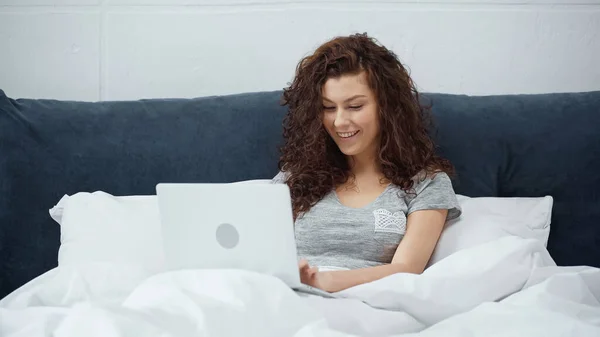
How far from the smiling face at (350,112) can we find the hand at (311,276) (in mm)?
453

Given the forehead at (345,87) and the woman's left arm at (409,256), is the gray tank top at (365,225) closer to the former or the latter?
the woman's left arm at (409,256)

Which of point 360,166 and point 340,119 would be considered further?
point 360,166

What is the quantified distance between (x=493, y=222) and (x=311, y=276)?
61 centimetres

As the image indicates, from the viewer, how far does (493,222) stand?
233 cm

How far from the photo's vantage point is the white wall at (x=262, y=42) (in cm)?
282

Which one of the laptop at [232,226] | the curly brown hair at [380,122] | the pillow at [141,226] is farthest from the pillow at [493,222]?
the laptop at [232,226]

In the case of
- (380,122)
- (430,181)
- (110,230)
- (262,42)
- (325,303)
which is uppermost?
(262,42)

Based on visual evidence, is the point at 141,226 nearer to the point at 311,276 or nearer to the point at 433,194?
the point at 311,276

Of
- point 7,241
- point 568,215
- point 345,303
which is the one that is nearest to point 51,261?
point 7,241

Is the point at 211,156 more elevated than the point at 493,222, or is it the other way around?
the point at 211,156

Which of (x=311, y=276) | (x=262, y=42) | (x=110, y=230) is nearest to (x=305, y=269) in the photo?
(x=311, y=276)

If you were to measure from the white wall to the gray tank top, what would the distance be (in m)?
0.61

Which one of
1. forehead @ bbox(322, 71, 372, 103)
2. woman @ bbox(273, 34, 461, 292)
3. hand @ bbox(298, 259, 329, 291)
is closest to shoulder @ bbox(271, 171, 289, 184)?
woman @ bbox(273, 34, 461, 292)

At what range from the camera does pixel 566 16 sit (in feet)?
9.25
